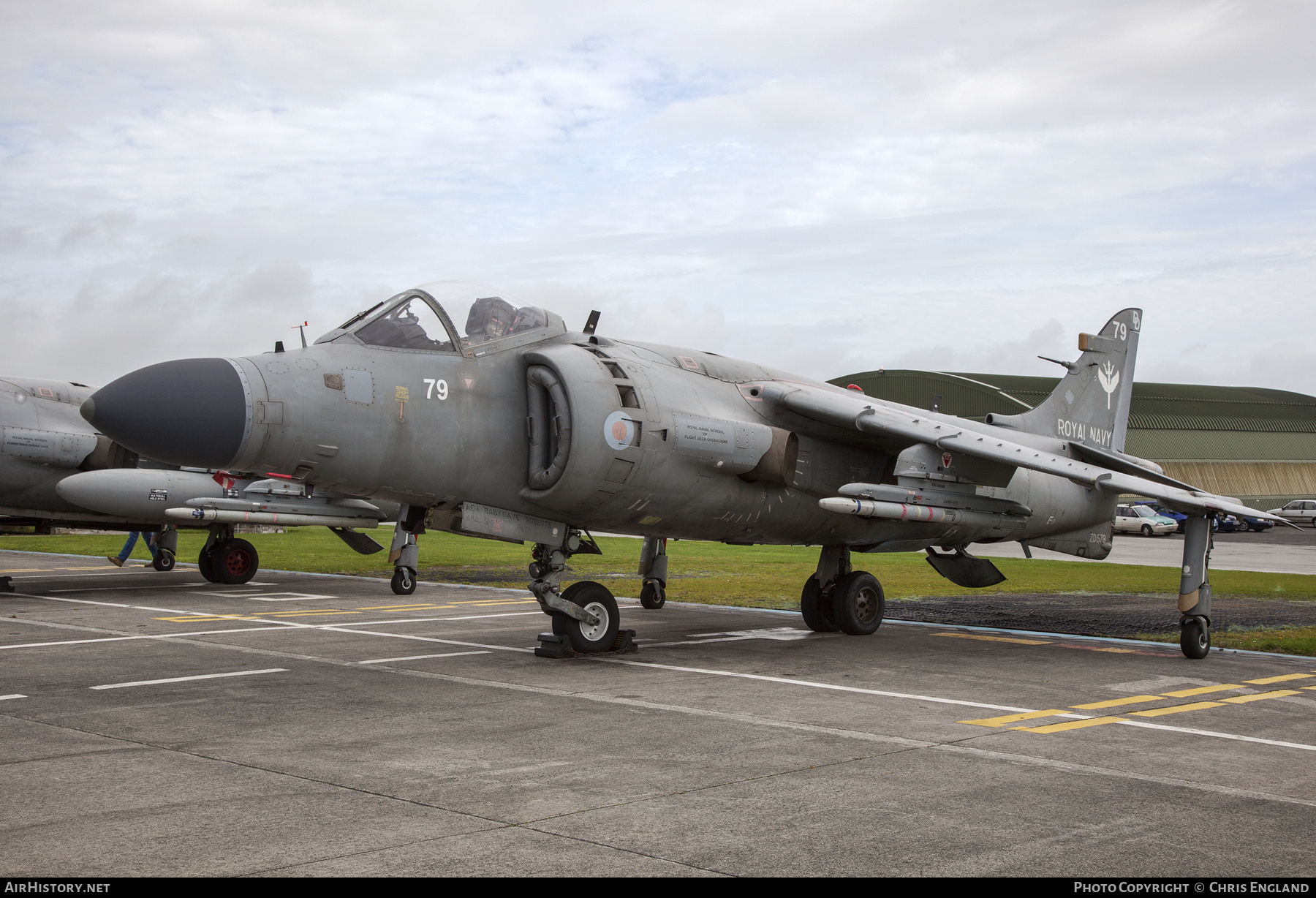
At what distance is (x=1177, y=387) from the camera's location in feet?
219

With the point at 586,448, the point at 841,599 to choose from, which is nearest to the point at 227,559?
the point at 841,599

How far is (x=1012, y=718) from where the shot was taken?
766 cm

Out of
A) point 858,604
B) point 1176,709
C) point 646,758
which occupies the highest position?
point 858,604

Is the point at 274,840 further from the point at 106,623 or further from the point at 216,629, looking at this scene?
the point at 106,623

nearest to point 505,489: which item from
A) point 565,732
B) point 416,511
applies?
point 416,511

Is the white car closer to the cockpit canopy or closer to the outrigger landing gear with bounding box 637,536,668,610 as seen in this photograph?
the outrigger landing gear with bounding box 637,536,668,610

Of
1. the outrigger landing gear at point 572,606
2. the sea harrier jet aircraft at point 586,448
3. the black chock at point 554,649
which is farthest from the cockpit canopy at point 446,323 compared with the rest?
the black chock at point 554,649

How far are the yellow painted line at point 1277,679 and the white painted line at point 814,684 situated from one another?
9.66 feet

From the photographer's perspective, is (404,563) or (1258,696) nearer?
(1258,696)

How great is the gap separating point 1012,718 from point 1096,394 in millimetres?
8922

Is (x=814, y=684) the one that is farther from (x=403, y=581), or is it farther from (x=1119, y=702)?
(x=403, y=581)

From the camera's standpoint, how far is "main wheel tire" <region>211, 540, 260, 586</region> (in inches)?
736

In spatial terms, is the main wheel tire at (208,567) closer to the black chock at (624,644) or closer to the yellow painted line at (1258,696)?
the black chock at (624,644)
